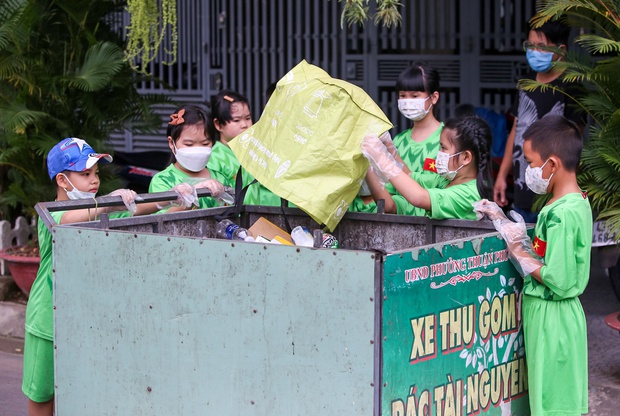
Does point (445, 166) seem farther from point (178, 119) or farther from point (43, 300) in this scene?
point (43, 300)

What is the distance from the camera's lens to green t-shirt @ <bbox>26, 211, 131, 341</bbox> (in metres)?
3.84

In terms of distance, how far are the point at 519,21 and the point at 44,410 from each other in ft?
15.2

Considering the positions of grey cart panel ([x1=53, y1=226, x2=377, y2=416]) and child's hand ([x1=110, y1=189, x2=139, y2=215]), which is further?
child's hand ([x1=110, y1=189, x2=139, y2=215])

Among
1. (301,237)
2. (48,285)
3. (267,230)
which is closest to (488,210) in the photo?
(301,237)

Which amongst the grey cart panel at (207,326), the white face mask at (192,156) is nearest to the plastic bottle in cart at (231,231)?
the white face mask at (192,156)

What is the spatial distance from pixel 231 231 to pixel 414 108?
3.69 ft

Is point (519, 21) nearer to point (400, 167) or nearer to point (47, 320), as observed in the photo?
point (400, 167)

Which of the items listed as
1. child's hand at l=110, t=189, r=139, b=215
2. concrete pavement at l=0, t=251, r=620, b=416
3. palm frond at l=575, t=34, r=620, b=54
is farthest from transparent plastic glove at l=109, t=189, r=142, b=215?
palm frond at l=575, t=34, r=620, b=54

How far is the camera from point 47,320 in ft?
12.6

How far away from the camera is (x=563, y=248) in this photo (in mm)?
3393

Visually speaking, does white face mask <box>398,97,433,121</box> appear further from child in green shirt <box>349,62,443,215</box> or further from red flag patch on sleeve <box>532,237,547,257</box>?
red flag patch on sleeve <box>532,237,547,257</box>

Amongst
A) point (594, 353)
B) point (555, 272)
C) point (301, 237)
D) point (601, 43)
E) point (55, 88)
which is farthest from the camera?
point (55, 88)

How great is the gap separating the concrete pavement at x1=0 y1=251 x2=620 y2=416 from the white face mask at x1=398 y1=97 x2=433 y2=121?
1.69 m

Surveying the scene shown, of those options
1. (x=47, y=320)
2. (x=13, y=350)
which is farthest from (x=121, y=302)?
(x=13, y=350)
